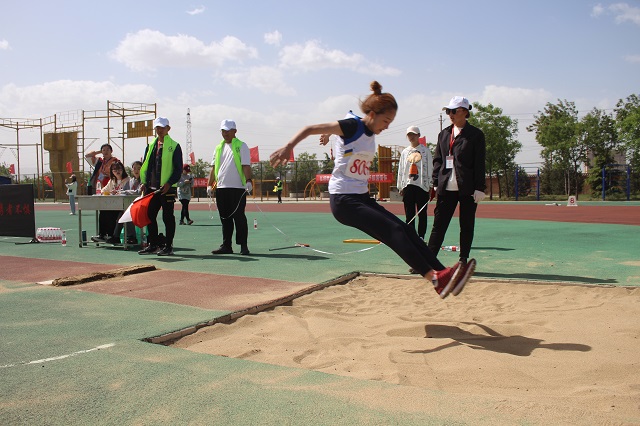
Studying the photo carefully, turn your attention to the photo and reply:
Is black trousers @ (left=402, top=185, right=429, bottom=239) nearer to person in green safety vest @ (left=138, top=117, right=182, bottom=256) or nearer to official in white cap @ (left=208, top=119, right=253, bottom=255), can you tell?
official in white cap @ (left=208, top=119, right=253, bottom=255)

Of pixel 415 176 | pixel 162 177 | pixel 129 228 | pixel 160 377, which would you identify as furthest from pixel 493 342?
pixel 129 228

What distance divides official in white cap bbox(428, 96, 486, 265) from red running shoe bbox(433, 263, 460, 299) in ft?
7.13

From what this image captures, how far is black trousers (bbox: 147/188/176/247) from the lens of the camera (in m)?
8.95

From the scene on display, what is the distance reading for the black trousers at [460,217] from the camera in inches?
251

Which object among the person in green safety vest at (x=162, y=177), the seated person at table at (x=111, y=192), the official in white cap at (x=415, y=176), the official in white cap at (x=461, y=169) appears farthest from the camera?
the seated person at table at (x=111, y=192)

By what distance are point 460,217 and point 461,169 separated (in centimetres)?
62

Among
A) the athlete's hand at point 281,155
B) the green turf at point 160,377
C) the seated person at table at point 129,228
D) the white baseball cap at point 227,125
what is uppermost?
the white baseball cap at point 227,125

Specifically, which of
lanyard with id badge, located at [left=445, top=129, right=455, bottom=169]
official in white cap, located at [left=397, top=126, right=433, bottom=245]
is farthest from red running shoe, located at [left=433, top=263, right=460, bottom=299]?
official in white cap, located at [left=397, top=126, right=433, bottom=245]

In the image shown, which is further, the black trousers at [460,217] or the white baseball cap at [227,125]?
the white baseball cap at [227,125]

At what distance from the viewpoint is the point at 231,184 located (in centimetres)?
914

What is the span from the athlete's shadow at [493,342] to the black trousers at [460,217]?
207cm

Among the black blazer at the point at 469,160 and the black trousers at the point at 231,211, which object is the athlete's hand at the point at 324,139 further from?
the black trousers at the point at 231,211

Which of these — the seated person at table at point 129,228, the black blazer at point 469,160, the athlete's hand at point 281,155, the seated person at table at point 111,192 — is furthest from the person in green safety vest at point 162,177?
the athlete's hand at point 281,155

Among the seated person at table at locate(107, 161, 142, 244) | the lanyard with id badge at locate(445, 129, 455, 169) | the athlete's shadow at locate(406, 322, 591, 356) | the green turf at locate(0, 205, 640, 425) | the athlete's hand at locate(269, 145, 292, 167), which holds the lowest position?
the athlete's shadow at locate(406, 322, 591, 356)
